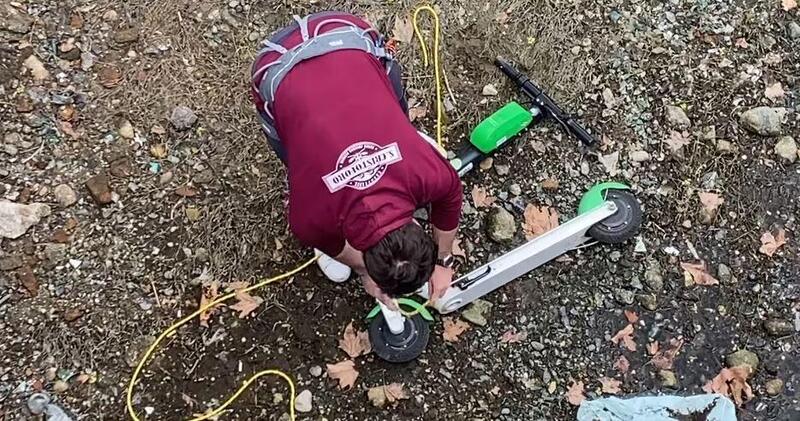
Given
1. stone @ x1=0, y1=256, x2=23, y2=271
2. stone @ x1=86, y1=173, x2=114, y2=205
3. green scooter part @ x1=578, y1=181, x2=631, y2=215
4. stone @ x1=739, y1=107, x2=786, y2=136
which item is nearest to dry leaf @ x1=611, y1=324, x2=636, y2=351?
green scooter part @ x1=578, y1=181, x2=631, y2=215

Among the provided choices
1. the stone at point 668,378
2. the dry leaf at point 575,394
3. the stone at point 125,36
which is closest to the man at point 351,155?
the dry leaf at point 575,394

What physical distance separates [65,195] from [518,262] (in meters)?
2.09

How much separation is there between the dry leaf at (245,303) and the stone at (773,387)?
226 cm

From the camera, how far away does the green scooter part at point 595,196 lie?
3.73 meters

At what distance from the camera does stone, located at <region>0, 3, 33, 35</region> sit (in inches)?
156

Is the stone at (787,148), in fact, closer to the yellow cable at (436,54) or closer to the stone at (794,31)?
the stone at (794,31)

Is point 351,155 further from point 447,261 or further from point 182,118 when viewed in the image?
point 182,118

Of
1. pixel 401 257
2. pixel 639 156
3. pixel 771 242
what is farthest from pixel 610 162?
pixel 401 257

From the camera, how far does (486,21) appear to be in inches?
165

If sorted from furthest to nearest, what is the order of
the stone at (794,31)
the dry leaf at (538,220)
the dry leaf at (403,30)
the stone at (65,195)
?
1. the stone at (794,31)
2. the dry leaf at (403,30)
3. the dry leaf at (538,220)
4. the stone at (65,195)

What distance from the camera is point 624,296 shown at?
367 centimetres

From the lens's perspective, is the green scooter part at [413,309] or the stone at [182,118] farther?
the stone at [182,118]

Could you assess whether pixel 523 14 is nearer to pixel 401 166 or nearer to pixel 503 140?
pixel 503 140

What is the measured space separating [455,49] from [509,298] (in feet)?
4.42
